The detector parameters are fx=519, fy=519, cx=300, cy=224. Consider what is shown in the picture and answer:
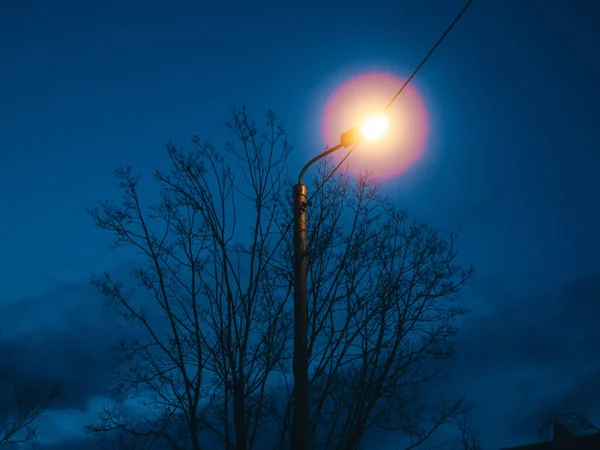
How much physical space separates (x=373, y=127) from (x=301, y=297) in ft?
8.23

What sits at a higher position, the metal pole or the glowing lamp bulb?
the glowing lamp bulb

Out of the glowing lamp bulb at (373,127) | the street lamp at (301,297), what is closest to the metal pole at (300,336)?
the street lamp at (301,297)

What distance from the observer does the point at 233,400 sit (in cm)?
811

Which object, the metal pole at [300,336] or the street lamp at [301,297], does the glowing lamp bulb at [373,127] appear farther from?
the metal pole at [300,336]

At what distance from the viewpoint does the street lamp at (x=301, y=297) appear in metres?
5.86

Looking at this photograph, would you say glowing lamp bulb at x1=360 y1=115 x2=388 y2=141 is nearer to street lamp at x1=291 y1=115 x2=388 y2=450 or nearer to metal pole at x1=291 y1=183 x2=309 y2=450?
street lamp at x1=291 y1=115 x2=388 y2=450

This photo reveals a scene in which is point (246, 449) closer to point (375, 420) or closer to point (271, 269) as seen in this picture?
point (375, 420)

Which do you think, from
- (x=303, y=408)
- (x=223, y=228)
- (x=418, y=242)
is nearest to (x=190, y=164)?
(x=223, y=228)

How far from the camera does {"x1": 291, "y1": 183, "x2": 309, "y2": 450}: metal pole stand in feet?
19.1

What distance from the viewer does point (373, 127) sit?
702 cm

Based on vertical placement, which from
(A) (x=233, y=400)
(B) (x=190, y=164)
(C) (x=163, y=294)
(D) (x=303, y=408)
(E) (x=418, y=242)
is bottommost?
(D) (x=303, y=408)

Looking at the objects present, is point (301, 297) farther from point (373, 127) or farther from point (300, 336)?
point (373, 127)

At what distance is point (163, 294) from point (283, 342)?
2.20 m

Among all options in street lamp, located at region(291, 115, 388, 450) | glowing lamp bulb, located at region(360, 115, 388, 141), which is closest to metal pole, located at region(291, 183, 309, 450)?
street lamp, located at region(291, 115, 388, 450)
